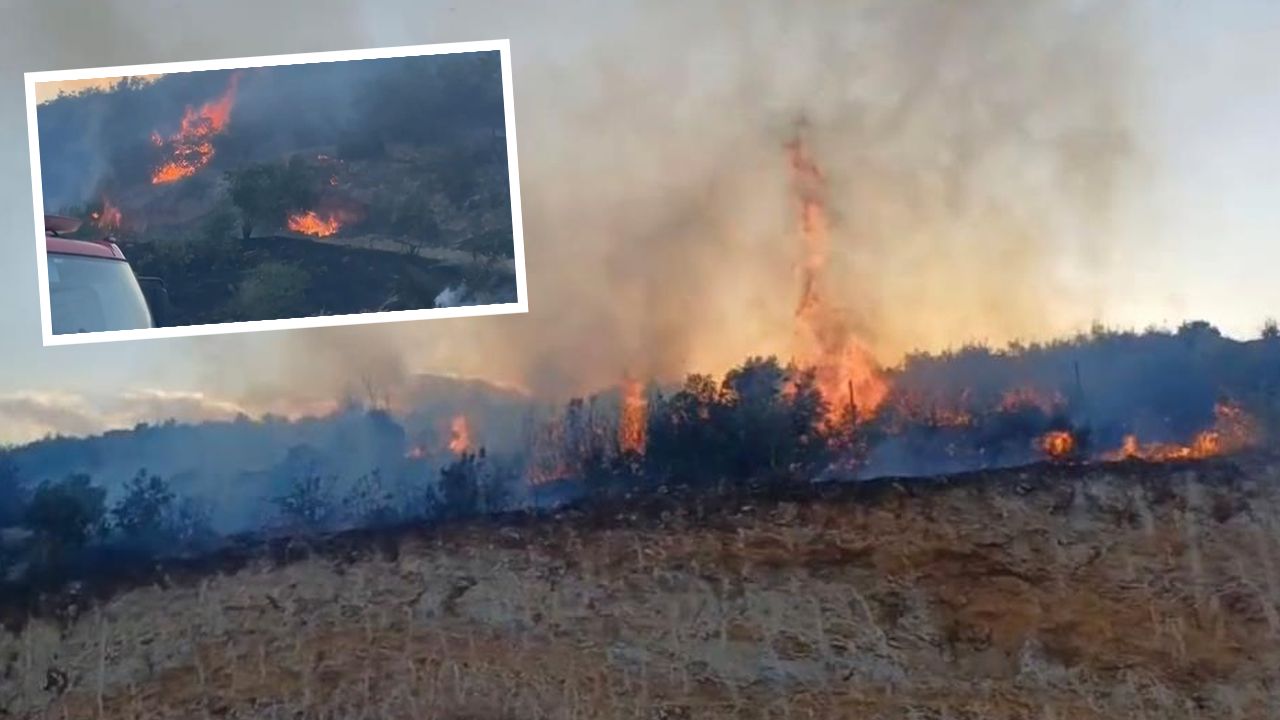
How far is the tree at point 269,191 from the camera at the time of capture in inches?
172

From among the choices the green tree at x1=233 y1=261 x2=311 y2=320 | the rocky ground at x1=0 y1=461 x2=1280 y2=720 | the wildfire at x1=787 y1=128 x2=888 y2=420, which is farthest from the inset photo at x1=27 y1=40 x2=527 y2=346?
the wildfire at x1=787 y1=128 x2=888 y2=420

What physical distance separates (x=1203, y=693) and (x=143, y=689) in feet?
11.9

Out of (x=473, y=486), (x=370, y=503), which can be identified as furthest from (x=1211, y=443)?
(x=370, y=503)

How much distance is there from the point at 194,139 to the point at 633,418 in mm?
1866

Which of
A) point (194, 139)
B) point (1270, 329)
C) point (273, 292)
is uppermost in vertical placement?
point (194, 139)

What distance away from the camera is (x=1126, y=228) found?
439cm

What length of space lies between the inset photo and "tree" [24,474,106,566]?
0.56 metres

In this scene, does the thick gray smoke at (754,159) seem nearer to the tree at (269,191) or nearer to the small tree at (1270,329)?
the tree at (269,191)

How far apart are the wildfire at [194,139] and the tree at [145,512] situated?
3.56 ft

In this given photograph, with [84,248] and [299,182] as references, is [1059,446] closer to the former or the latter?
[299,182]

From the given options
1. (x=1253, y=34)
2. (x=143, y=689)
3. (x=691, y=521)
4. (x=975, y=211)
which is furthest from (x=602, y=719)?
(x=1253, y=34)

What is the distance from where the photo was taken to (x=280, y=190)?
4.39 meters

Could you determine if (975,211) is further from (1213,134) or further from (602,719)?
(602,719)

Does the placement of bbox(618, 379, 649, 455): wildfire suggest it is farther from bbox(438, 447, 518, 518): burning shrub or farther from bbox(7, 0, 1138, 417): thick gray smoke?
bbox(438, 447, 518, 518): burning shrub
